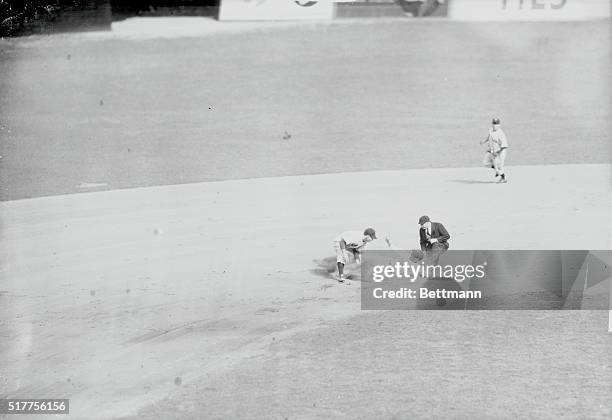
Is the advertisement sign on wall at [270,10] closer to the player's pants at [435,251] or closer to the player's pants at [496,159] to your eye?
the player's pants at [496,159]

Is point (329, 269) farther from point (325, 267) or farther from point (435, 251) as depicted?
point (435, 251)

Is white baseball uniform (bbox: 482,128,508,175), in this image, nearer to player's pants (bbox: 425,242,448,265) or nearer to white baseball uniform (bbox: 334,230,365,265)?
player's pants (bbox: 425,242,448,265)

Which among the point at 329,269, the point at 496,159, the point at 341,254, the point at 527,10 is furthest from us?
the point at 527,10

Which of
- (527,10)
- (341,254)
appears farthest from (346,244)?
(527,10)

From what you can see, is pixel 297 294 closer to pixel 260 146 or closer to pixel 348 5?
pixel 260 146

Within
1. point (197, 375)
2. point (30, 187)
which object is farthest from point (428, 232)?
point (30, 187)

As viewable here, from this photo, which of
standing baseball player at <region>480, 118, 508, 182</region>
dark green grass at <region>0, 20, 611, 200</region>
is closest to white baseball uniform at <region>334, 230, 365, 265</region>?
standing baseball player at <region>480, 118, 508, 182</region>

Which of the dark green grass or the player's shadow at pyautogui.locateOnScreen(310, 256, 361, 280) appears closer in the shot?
the player's shadow at pyautogui.locateOnScreen(310, 256, 361, 280)
